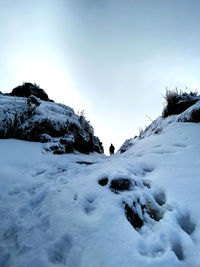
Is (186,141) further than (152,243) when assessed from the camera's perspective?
Yes

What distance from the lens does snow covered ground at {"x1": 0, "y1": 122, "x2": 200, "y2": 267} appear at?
1.23 metres

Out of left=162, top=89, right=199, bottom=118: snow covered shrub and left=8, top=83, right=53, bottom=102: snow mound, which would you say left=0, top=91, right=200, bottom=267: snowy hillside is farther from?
left=8, top=83, right=53, bottom=102: snow mound

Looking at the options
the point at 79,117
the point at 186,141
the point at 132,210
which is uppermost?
the point at 79,117

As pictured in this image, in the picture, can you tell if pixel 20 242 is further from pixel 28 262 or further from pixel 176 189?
pixel 176 189

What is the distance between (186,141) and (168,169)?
1.27m

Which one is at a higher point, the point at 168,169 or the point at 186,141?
the point at 186,141

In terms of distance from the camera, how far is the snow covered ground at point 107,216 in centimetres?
123

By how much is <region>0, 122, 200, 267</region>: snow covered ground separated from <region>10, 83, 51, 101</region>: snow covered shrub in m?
7.47

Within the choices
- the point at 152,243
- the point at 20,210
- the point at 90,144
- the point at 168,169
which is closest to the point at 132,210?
the point at 152,243

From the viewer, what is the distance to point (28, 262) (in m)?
1.25

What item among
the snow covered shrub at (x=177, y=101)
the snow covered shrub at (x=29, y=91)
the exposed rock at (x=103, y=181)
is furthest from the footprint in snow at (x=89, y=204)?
the snow covered shrub at (x=29, y=91)

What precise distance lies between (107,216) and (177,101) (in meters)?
5.71

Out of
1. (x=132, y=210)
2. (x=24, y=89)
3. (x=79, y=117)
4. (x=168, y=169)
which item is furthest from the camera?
(x=24, y=89)

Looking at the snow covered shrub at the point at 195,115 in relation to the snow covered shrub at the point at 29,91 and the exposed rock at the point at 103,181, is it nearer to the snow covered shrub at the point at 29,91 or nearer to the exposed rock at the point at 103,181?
the exposed rock at the point at 103,181
